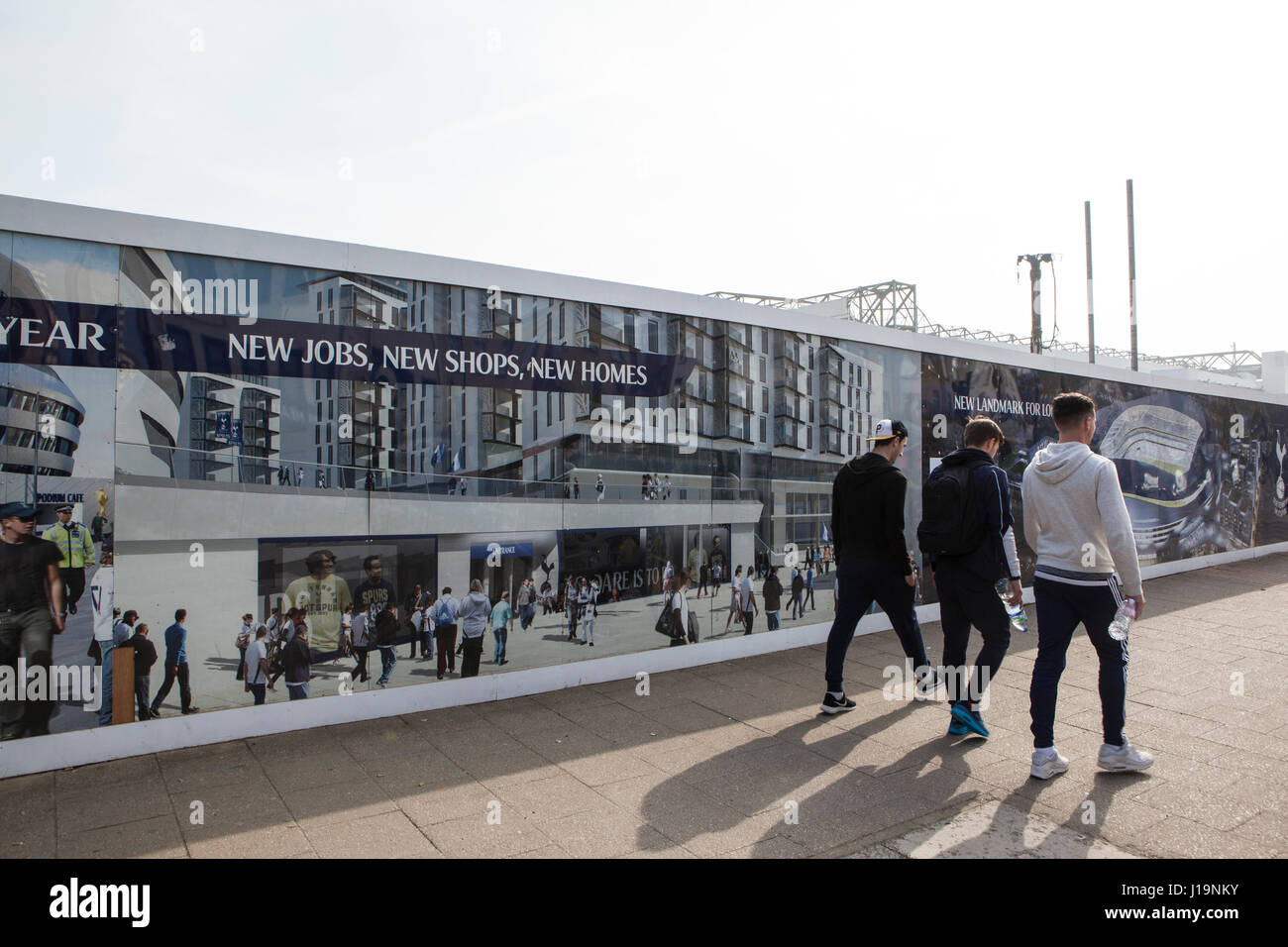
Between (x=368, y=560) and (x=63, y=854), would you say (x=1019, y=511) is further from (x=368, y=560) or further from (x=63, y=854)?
(x=63, y=854)

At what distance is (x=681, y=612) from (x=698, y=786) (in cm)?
237

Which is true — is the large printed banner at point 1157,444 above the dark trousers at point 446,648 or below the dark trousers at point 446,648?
above

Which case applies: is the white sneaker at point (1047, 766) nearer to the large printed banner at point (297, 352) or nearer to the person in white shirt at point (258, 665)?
the large printed banner at point (297, 352)

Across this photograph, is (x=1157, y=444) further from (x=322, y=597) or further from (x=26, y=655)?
(x=26, y=655)

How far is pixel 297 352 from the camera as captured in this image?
4.64 metres

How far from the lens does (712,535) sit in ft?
20.8

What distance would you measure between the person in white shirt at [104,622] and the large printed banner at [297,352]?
1038 mm

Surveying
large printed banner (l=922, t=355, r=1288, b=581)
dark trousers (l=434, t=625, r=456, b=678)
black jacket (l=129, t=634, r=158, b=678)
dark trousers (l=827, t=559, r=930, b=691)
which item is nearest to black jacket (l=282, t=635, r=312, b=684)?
black jacket (l=129, t=634, r=158, b=678)

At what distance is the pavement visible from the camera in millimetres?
3252

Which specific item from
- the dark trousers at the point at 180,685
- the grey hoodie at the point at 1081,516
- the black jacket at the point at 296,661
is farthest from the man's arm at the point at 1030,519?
the dark trousers at the point at 180,685

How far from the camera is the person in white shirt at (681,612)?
20.2 ft

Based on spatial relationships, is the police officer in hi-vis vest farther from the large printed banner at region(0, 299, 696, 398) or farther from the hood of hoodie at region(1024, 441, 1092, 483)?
the hood of hoodie at region(1024, 441, 1092, 483)

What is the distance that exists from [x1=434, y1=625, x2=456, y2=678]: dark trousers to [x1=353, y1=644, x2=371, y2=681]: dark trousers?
45 cm
